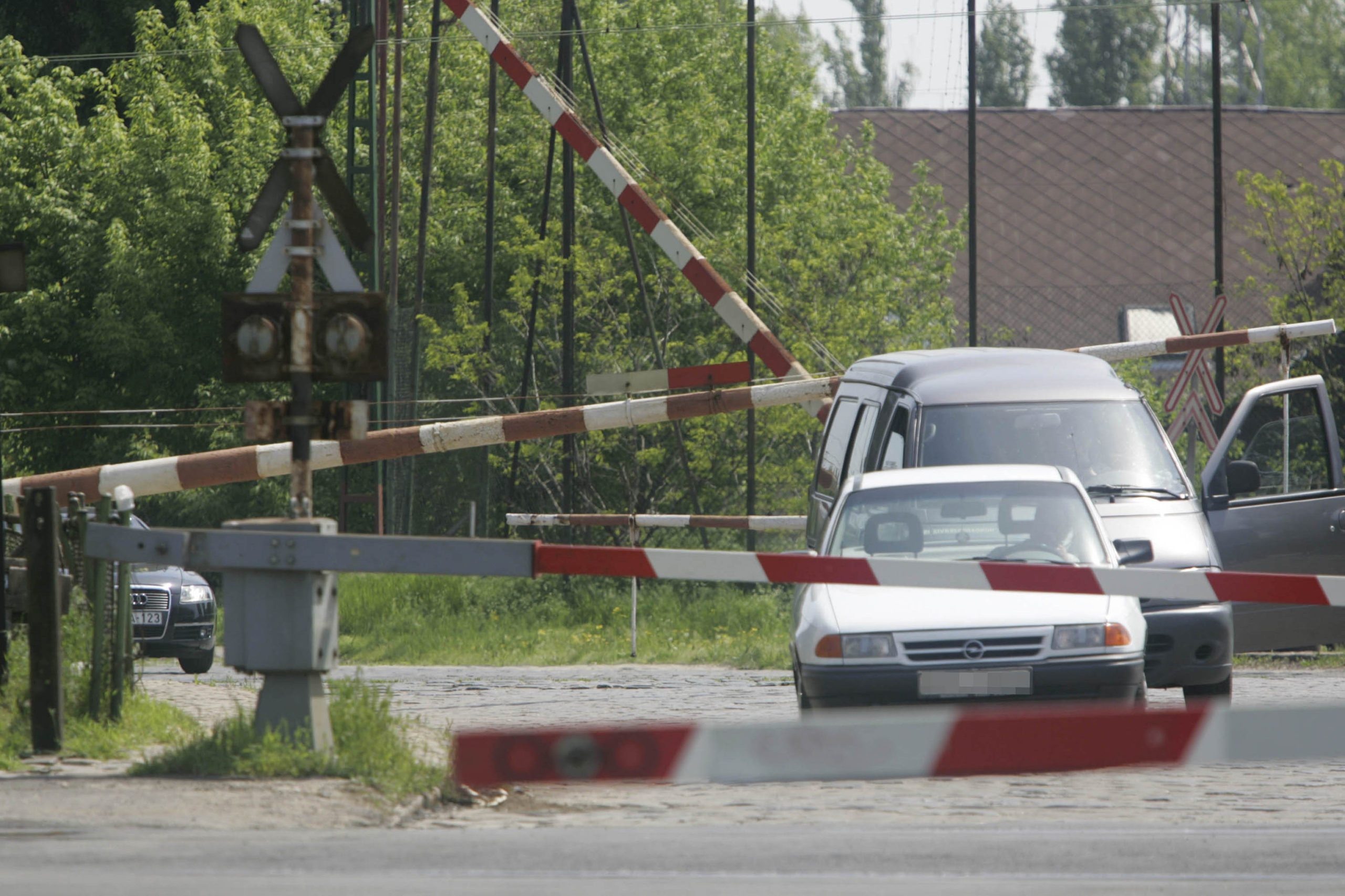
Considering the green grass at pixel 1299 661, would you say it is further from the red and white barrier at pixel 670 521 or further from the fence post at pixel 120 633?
the fence post at pixel 120 633

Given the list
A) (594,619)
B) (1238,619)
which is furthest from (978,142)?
(1238,619)

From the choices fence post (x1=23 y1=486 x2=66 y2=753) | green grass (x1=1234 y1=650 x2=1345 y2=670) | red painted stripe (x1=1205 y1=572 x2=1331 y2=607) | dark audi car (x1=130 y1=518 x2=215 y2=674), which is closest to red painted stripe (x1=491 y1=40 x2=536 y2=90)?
dark audi car (x1=130 y1=518 x2=215 y2=674)

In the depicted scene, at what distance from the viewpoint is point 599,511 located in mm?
23703

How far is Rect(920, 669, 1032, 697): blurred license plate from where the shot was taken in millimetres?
8195

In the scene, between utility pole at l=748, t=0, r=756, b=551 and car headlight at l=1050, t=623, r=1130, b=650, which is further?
utility pole at l=748, t=0, r=756, b=551

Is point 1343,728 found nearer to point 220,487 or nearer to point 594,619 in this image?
point 594,619

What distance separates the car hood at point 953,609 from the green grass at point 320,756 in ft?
7.36

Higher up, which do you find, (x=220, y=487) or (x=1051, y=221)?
(x=1051, y=221)

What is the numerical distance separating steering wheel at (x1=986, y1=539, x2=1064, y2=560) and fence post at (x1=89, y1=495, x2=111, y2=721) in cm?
467

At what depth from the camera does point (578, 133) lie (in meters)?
21.3

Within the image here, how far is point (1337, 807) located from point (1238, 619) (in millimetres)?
4339

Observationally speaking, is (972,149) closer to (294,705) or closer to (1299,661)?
(1299,661)

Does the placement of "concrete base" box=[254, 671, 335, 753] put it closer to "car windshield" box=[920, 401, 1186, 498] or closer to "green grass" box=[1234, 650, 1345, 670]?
"car windshield" box=[920, 401, 1186, 498]

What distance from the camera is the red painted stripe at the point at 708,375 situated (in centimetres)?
1709
